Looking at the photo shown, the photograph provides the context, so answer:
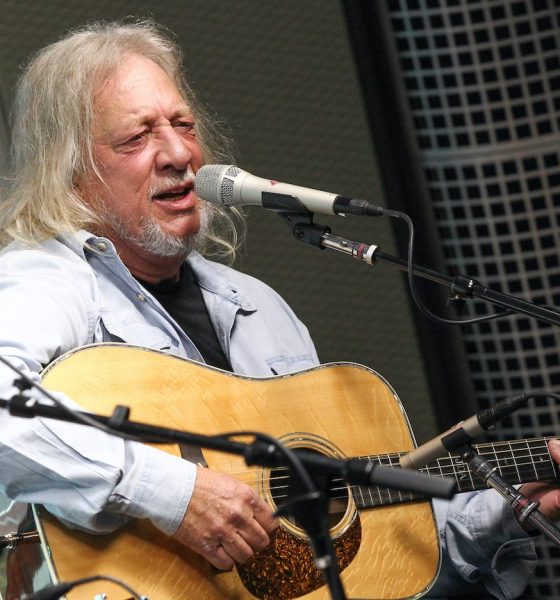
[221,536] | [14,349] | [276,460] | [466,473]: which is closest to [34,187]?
[14,349]

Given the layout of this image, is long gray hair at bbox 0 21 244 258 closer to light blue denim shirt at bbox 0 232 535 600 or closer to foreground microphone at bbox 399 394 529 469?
light blue denim shirt at bbox 0 232 535 600

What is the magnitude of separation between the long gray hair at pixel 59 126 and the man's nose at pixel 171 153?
0.57 feet

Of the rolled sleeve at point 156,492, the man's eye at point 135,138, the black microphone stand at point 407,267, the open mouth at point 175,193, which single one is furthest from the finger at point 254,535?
the man's eye at point 135,138

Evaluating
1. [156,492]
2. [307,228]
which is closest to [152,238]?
[307,228]

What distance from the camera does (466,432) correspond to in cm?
184

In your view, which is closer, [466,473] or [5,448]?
[5,448]

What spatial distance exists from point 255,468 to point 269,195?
21.9 inches

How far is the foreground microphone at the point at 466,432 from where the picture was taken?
1.79 meters

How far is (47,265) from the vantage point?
2248 millimetres

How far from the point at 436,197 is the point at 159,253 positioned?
93cm

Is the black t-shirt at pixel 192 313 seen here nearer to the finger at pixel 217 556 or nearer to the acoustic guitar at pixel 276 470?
the acoustic guitar at pixel 276 470

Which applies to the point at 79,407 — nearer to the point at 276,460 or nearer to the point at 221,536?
the point at 221,536

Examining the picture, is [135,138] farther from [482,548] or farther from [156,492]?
[482,548]

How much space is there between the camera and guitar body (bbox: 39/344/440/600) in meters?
1.90
